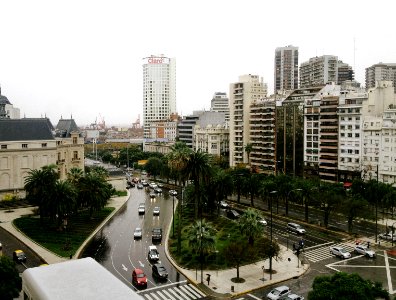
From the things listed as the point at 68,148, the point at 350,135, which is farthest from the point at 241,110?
the point at 68,148

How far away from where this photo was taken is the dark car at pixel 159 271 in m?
55.1

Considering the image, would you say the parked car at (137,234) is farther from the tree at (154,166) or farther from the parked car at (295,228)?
the tree at (154,166)

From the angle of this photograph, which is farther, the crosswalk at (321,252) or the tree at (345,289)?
the crosswalk at (321,252)

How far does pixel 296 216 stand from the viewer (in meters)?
92.0

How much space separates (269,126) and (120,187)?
58.9 meters

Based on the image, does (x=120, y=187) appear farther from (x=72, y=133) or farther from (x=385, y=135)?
(x=385, y=135)

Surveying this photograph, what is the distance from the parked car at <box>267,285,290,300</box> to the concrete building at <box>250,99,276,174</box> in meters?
100.0

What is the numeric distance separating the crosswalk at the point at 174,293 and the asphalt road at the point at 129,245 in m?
1.60

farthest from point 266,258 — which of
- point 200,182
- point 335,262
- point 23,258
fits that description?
point 23,258

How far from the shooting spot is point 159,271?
55.7 metres

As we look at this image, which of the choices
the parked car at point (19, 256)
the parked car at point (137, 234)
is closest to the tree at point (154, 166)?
A: the parked car at point (137, 234)

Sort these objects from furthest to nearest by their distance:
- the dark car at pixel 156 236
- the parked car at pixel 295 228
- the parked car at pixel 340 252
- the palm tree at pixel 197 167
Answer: the parked car at pixel 295 228, the palm tree at pixel 197 167, the dark car at pixel 156 236, the parked car at pixel 340 252

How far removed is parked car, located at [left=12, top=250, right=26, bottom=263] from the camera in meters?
61.5

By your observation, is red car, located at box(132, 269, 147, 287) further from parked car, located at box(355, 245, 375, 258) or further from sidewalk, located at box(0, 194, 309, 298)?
parked car, located at box(355, 245, 375, 258)
